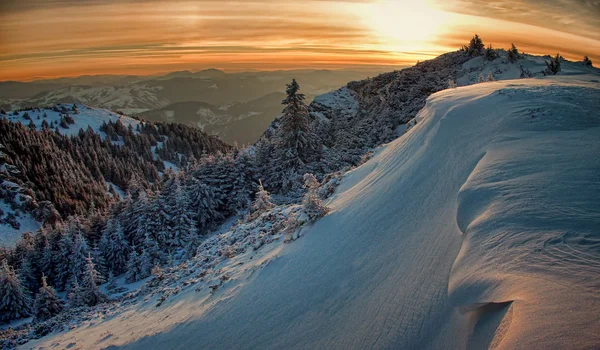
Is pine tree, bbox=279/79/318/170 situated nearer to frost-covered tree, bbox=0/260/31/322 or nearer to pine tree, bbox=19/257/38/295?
frost-covered tree, bbox=0/260/31/322

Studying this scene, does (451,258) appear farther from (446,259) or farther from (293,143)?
(293,143)

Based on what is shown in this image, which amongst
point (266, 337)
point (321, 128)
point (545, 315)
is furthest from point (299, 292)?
point (321, 128)

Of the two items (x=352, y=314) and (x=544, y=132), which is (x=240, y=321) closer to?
(x=352, y=314)

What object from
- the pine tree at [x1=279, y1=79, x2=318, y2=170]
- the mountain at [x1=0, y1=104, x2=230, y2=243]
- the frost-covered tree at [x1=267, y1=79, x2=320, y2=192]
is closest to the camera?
the frost-covered tree at [x1=267, y1=79, x2=320, y2=192]

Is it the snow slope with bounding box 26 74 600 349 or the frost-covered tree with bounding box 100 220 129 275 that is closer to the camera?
the snow slope with bounding box 26 74 600 349

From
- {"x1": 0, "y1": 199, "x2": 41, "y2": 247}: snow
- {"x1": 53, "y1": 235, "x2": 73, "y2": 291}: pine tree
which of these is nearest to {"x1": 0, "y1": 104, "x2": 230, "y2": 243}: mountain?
{"x1": 0, "y1": 199, "x2": 41, "y2": 247}: snow

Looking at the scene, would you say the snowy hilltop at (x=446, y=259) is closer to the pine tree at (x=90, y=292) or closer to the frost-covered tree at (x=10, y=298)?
the pine tree at (x=90, y=292)

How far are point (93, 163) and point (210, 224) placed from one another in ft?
391

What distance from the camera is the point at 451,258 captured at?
457 cm

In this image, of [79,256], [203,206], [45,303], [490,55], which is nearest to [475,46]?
[490,55]

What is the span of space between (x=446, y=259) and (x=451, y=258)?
0.08 m

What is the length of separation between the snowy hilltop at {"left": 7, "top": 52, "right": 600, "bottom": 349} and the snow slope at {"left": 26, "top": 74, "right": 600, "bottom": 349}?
2 cm

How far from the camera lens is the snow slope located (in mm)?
3273

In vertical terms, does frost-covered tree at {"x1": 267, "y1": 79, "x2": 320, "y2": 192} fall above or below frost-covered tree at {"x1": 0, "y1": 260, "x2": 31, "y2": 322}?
above
